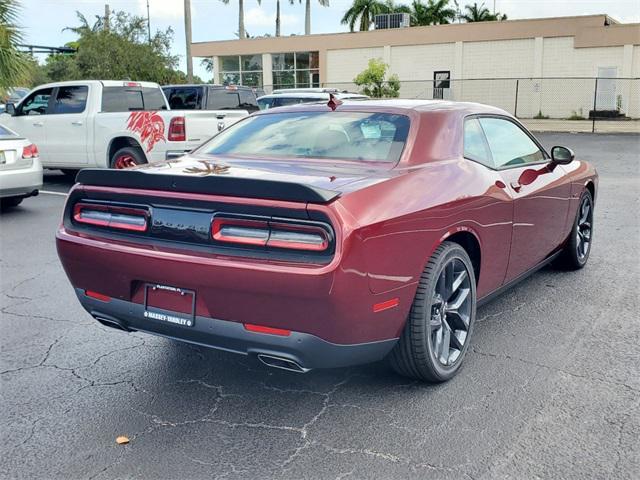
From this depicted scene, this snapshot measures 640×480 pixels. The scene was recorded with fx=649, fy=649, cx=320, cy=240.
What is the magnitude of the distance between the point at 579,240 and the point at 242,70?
3494 cm

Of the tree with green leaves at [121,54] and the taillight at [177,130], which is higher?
the tree with green leaves at [121,54]

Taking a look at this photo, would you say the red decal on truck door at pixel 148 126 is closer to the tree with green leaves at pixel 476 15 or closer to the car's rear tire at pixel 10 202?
the car's rear tire at pixel 10 202

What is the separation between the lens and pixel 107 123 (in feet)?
36.6

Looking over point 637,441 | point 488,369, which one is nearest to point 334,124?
point 488,369

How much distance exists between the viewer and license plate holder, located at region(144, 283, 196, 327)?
10.3ft

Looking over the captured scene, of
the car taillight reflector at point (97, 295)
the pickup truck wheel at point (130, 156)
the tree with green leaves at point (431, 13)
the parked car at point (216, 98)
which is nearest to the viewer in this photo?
the car taillight reflector at point (97, 295)

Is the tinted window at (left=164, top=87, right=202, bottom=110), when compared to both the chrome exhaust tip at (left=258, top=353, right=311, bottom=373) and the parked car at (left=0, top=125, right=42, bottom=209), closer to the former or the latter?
the parked car at (left=0, top=125, right=42, bottom=209)

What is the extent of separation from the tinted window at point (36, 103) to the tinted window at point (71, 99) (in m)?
0.33

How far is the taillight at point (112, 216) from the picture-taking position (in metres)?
3.29

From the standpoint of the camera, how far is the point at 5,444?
308cm

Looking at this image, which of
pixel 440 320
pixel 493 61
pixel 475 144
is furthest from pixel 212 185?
pixel 493 61

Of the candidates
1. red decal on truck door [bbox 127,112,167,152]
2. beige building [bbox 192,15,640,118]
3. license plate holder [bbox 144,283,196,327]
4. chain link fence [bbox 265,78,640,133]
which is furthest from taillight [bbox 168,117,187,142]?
beige building [bbox 192,15,640,118]

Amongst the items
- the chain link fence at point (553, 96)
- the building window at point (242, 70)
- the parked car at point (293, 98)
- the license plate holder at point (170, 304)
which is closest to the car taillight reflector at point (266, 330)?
the license plate holder at point (170, 304)

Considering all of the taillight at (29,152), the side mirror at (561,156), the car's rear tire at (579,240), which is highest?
the side mirror at (561,156)
